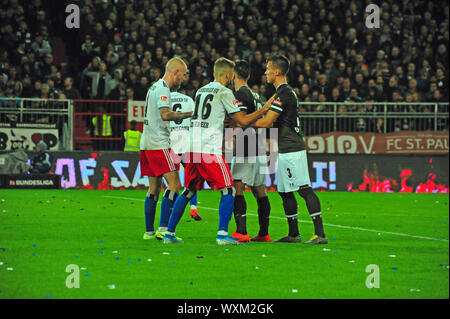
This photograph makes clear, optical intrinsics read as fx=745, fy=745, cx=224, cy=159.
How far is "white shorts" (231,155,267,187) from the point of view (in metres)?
9.61

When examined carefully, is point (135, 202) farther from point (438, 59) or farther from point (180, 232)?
point (438, 59)

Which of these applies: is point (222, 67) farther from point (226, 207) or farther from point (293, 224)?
point (293, 224)

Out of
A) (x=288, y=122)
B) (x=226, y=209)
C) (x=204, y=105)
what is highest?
(x=204, y=105)

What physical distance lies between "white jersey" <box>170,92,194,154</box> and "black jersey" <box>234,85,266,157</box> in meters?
3.02

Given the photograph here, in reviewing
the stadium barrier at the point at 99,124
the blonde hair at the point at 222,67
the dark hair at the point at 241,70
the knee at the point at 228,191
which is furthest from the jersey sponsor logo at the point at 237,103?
the stadium barrier at the point at 99,124

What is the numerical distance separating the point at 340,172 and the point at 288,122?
36.7 ft

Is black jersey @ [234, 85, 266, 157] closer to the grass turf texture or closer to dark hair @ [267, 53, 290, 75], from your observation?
dark hair @ [267, 53, 290, 75]

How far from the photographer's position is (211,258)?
26.1 ft

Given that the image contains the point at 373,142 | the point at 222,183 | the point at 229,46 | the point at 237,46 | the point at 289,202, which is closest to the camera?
the point at 222,183

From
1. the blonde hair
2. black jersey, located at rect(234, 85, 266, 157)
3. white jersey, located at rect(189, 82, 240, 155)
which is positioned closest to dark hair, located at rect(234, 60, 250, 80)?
black jersey, located at rect(234, 85, 266, 157)

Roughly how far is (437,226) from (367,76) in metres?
11.4

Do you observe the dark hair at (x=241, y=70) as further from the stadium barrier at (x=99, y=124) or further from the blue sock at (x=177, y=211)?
the stadium barrier at (x=99, y=124)

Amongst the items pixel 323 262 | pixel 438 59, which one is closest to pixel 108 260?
pixel 323 262

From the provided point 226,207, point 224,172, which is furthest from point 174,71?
point 226,207
